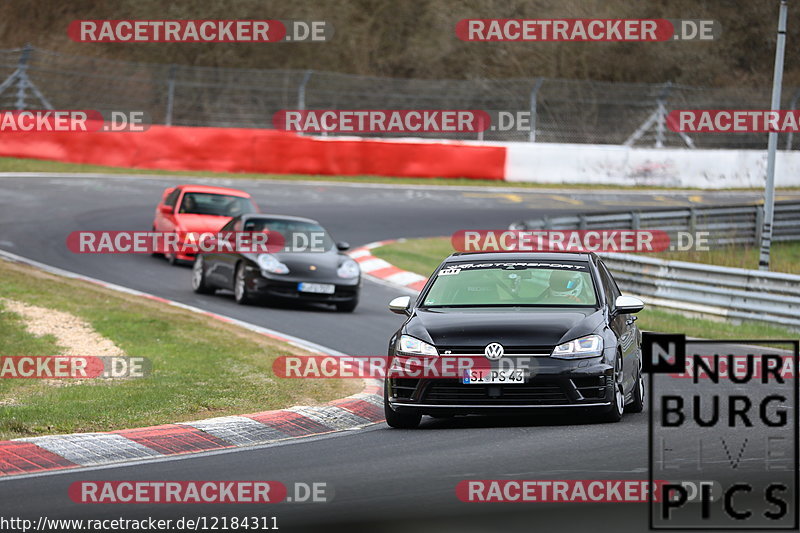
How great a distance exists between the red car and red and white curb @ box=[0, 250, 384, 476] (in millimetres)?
10940

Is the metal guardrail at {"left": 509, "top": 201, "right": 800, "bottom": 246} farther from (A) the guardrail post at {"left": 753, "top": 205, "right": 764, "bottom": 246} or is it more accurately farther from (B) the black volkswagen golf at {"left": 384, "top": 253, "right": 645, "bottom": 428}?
(B) the black volkswagen golf at {"left": 384, "top": 253, "right": 645, "bottom": 428}

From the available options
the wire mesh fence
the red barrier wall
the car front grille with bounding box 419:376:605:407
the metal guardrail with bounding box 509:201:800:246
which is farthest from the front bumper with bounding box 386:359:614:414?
the red barrier wall

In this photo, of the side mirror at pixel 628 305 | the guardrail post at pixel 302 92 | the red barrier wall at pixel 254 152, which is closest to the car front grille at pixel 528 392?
the side mirror at pixel 628 305

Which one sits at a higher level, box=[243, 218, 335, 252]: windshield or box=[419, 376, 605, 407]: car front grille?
box=[243, 218, 335, 252]: windshield

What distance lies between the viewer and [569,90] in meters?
38.5

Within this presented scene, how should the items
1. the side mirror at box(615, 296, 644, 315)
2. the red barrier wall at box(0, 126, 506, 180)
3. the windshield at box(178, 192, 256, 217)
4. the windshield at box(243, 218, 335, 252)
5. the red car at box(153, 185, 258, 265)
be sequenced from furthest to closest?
the red barrier wall at box(0, 126, 506, 180), the windshield at box(178, 192, 256, 217), the red car at box(153, 185, 258, 265), the windshield at box(243, 218, 335, 252), the side mirror at box(615, 296, 644, 315)

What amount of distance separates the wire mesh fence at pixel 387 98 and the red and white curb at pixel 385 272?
10092 millimetres

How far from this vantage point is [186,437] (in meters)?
9.40

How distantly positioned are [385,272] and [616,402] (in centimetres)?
1326

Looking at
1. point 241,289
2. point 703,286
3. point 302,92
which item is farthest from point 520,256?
point 302,92

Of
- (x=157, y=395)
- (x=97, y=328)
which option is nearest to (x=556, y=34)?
(x=97, y=328)

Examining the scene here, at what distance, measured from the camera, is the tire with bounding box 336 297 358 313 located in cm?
1852

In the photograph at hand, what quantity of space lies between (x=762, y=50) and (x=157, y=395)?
41.1m

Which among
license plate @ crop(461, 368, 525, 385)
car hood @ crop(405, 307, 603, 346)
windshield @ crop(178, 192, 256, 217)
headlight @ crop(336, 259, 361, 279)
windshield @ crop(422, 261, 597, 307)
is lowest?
license plate @ crop(461, 368, 525, 385)
